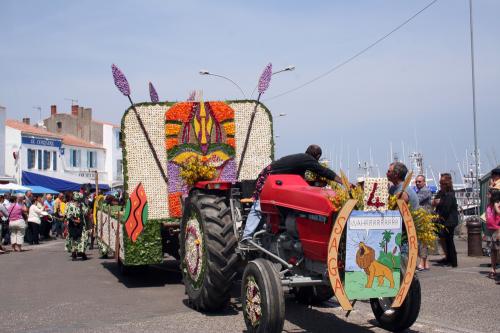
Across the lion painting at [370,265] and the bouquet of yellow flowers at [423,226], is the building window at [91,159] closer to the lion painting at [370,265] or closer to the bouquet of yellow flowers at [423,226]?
the bouquet of yellow flowers at [423,226]

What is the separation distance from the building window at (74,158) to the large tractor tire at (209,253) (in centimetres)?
4798

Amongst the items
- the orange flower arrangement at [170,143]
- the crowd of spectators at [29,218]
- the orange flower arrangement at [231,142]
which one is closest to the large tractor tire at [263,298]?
the orange flower arrangement at [170,143]

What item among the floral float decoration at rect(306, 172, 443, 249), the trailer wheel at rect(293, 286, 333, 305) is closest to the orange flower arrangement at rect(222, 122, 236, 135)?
the trailer wheel at rect(293, 286, 333, 305)

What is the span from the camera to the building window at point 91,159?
57.8 metres

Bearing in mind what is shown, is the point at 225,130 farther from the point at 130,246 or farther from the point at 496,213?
the point at 496,213

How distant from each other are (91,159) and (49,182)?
19939mm

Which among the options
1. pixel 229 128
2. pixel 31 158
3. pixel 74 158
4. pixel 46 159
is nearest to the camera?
pixel 229 128

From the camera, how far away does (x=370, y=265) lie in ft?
18.5

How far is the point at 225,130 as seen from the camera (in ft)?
35.5

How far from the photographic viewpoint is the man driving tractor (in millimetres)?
6723

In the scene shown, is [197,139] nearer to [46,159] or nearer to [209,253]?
[209,253]

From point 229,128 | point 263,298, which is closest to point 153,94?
point 229,128

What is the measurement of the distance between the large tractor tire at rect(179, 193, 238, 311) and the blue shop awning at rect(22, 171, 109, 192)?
30.9 m

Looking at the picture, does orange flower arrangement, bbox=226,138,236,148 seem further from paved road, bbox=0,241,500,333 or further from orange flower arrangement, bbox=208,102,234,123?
paved road, bbox=0,241,500,333
